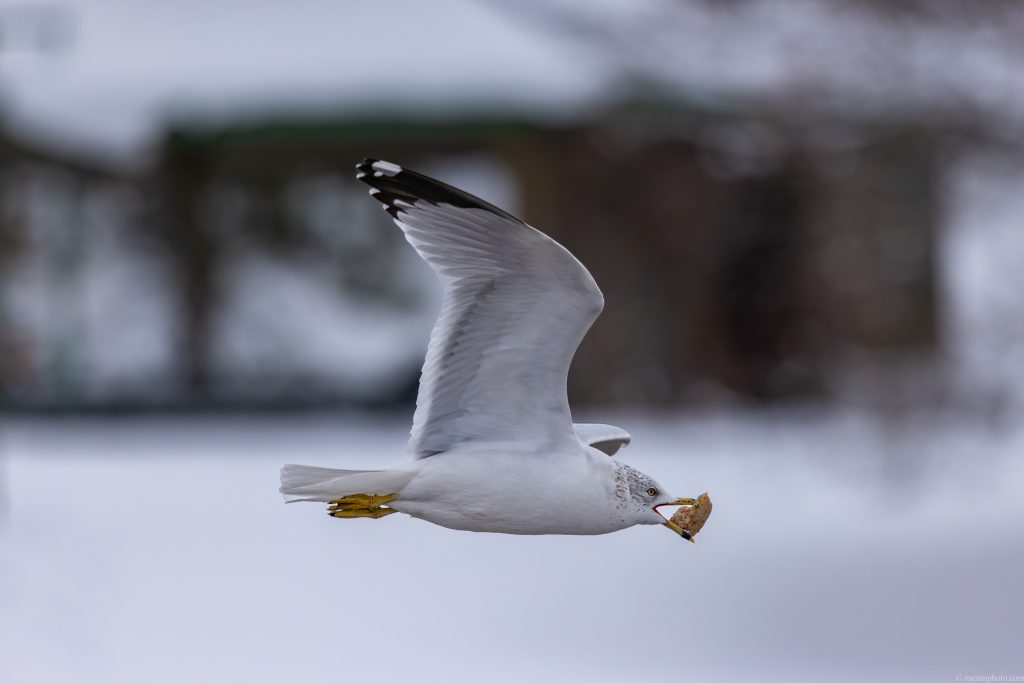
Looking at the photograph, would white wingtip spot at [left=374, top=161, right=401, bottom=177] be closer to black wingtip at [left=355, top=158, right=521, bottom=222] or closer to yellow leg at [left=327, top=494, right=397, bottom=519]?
black wingtip at [left=355, top=158, right=521, bottom=222]

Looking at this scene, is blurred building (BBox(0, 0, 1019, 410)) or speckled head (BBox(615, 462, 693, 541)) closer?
speckled head (BBox(615, 462, 693, 541))

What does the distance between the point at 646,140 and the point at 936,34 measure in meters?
2.29

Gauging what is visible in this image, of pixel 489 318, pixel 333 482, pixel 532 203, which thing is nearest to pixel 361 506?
pixel 333 482

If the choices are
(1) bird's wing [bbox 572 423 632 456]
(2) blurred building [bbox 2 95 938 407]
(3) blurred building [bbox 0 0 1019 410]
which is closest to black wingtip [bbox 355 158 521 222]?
(1) bird's wing [bbox 572 423 632 456]

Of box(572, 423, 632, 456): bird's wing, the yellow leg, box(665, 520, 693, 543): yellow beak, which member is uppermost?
box(572, 423, 632, 456): bird's wing

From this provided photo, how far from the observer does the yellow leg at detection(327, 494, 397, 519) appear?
2455 millimetres

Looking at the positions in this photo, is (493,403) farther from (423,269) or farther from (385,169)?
(423,269)

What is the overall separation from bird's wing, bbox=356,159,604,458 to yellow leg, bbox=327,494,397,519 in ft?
0.44

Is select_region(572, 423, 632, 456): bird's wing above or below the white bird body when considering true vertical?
above

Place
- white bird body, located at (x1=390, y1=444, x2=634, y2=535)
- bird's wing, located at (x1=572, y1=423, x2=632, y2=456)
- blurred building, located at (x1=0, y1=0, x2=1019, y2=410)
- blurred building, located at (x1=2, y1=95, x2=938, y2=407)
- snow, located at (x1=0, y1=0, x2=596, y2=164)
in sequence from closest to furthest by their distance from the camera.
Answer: white bird body, located at (x1=390, y1=444, x2=634, y2=535) < bird's wing, located at (x1=572, y1=423, x2=632, y2=456) < blurred building, located at (x1=0, y1=0, x2=1019, y2=410) < blurred building, located at (x1=2, y1=95, x2=938, y2=407) < snow, located at (x1=0, y1=0, x2=596, y2=164)

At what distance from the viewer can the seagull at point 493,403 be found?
2393 millimetres

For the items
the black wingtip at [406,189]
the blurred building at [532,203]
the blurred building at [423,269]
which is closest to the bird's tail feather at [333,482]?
the black wingtip at [406,189]

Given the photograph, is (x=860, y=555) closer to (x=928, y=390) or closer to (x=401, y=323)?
(x=928, y=390)

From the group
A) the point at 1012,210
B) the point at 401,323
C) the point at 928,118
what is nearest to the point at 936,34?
the point at 928,118
